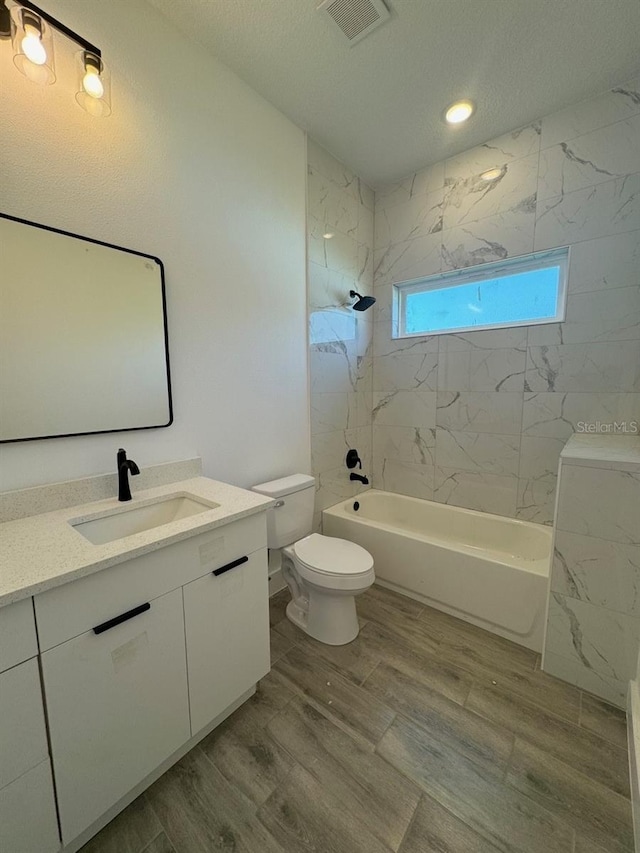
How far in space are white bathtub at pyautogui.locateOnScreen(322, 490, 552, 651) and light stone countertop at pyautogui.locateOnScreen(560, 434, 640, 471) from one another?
628mm

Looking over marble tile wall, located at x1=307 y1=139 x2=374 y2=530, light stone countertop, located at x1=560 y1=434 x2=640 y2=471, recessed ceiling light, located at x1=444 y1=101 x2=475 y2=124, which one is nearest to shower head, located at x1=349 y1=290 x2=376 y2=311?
marble tile wall, located at x1=307 y1=139 x2=374 y2=530

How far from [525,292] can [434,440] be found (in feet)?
3.80

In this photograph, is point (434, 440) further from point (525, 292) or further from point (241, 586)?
point (241, 586)

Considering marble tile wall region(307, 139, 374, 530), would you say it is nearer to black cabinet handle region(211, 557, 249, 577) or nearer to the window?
Answer: the window

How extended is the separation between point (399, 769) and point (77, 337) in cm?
195

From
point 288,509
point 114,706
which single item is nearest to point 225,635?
point 114,706

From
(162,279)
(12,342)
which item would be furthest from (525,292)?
(12,342)

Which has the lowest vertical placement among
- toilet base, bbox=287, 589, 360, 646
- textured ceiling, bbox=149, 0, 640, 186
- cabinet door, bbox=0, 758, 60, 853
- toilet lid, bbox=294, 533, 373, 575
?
toilet base, bbox=287, 589, 360, 646

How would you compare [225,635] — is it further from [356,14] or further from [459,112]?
[459,112]

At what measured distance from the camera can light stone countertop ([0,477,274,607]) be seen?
800 millimetres

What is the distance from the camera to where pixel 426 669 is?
1580mm

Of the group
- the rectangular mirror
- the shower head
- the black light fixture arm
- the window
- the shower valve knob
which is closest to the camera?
the black light fixture arm

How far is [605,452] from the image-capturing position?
1515 millimetres

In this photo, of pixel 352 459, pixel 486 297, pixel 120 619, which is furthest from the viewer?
pixel 352 459
